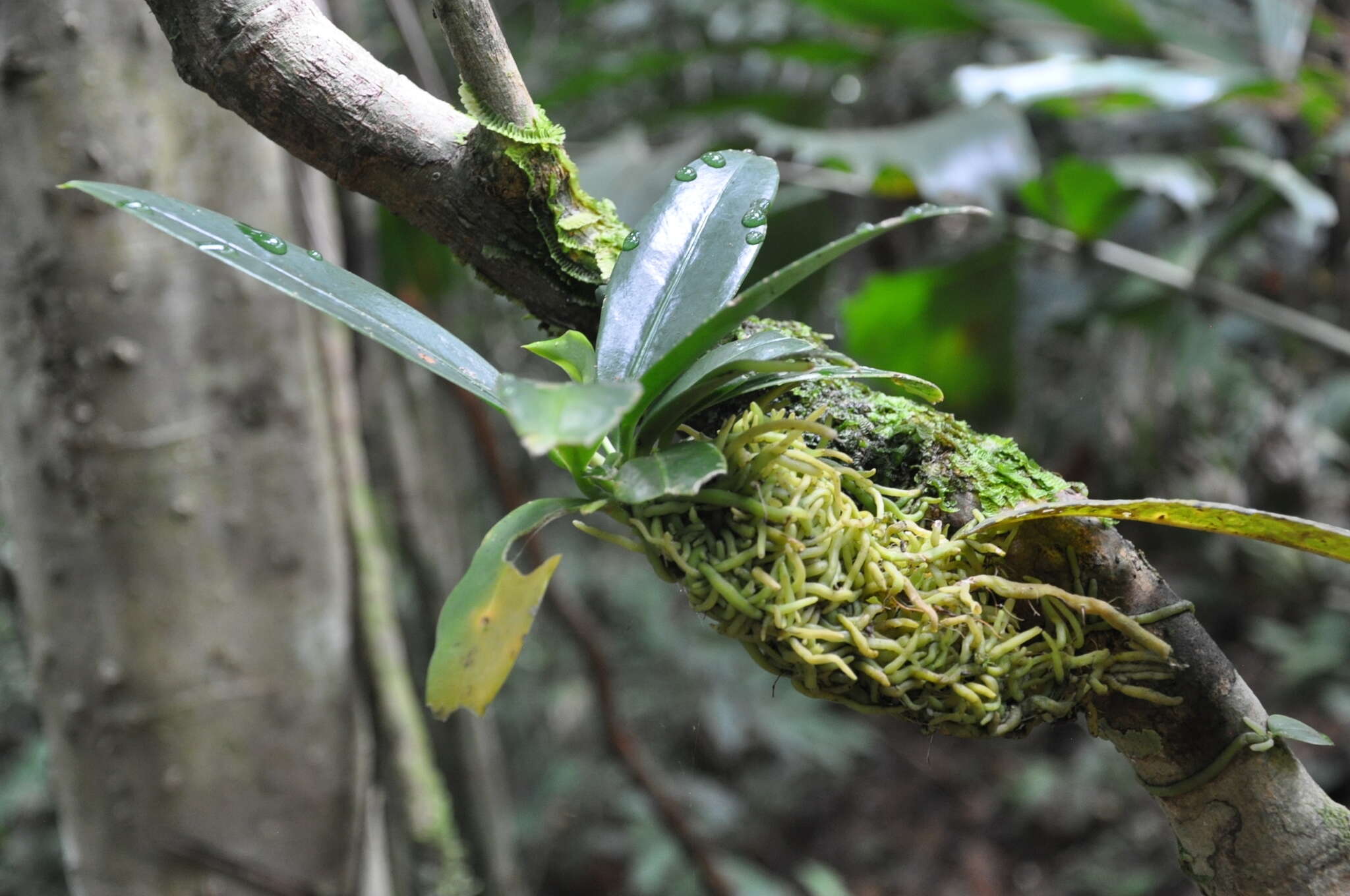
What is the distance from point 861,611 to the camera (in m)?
0.51

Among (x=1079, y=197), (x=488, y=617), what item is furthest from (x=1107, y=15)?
(x=488, y=617)

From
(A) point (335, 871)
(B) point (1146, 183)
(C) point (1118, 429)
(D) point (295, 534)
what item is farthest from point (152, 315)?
(C) point (1118, 429)

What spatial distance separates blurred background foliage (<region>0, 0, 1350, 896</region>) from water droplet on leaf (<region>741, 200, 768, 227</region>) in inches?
20.6

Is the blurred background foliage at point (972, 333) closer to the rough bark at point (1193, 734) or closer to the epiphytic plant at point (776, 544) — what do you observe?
the epiphytic plant at point (776, 544)

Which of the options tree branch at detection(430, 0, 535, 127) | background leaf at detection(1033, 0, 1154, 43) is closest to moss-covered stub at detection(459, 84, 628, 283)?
tree branch at detection(430, 0, 535, 127)

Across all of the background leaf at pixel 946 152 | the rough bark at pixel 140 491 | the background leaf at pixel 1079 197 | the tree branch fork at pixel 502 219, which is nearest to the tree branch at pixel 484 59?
the tree branch fork at pixel 502 219

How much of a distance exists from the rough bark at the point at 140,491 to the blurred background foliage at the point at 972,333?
0.46 meters

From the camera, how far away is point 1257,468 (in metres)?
2.50

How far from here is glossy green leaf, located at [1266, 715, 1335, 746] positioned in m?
0.49

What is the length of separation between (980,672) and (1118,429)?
1.82 meters

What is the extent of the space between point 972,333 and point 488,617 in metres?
1.66

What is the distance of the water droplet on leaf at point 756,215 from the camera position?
0.57 meters

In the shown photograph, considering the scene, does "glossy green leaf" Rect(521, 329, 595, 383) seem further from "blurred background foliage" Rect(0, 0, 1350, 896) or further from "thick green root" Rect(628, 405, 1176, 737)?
"blurred background foliage" Rect(0, 0, 1350, 896)

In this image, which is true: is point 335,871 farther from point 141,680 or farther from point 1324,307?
point 1324,307
